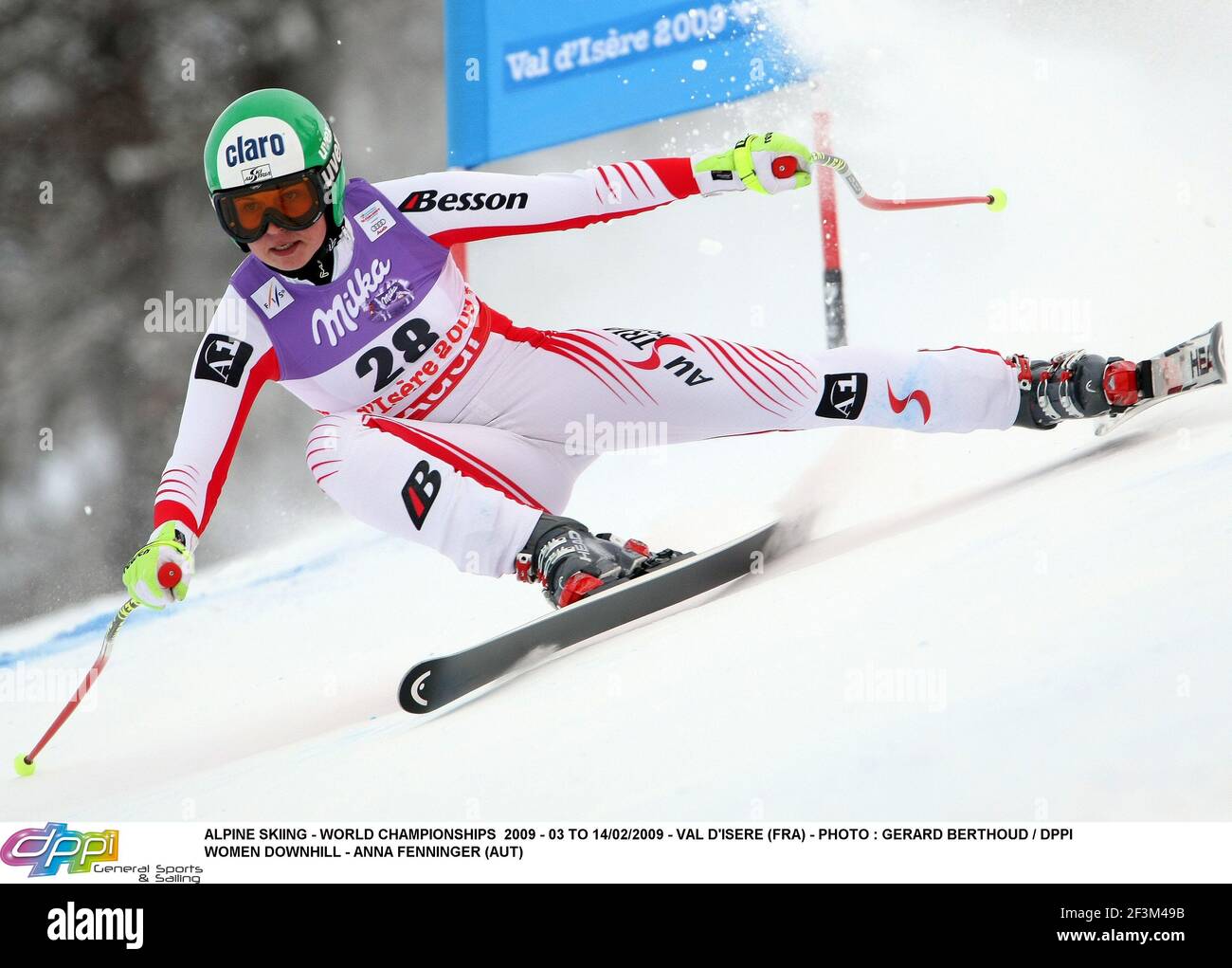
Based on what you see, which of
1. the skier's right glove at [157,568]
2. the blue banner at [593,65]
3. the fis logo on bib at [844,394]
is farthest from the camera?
the blue banner at [593,65]

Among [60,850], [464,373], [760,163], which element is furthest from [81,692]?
[760,163]

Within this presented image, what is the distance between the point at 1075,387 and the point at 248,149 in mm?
1551

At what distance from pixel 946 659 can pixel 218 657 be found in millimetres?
1892

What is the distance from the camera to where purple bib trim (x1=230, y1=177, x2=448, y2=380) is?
2.51m

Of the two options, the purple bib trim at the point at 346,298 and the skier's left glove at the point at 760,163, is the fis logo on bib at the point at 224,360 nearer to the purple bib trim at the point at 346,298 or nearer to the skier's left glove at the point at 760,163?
the purple bib trim at the point at 346,298

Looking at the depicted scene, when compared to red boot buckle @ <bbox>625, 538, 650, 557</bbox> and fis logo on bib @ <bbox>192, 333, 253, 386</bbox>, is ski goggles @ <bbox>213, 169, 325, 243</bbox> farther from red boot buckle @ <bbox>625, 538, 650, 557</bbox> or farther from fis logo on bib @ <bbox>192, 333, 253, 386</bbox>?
red boot buckle @ <bbox>625, 538, 650, 557</bbox>

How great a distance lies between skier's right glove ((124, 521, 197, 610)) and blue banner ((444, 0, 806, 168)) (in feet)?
5.07

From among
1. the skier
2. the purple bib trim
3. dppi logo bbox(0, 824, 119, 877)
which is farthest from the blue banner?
dppi logo bbox(0, 824, 119, 877)

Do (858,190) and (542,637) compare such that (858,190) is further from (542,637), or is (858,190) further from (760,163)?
(542,637)

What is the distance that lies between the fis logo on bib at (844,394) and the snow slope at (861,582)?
25 centimetres

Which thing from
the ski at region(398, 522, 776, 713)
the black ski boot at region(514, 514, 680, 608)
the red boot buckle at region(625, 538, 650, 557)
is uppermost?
the red boot buckle at region(625, 538, 650, 557)

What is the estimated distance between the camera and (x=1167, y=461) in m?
2.44

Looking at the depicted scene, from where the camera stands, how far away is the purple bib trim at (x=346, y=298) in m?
2.51

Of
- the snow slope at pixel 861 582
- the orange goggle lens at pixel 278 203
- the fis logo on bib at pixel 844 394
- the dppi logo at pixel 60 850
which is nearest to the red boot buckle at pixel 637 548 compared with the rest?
the snow slope at pixel 861 582
